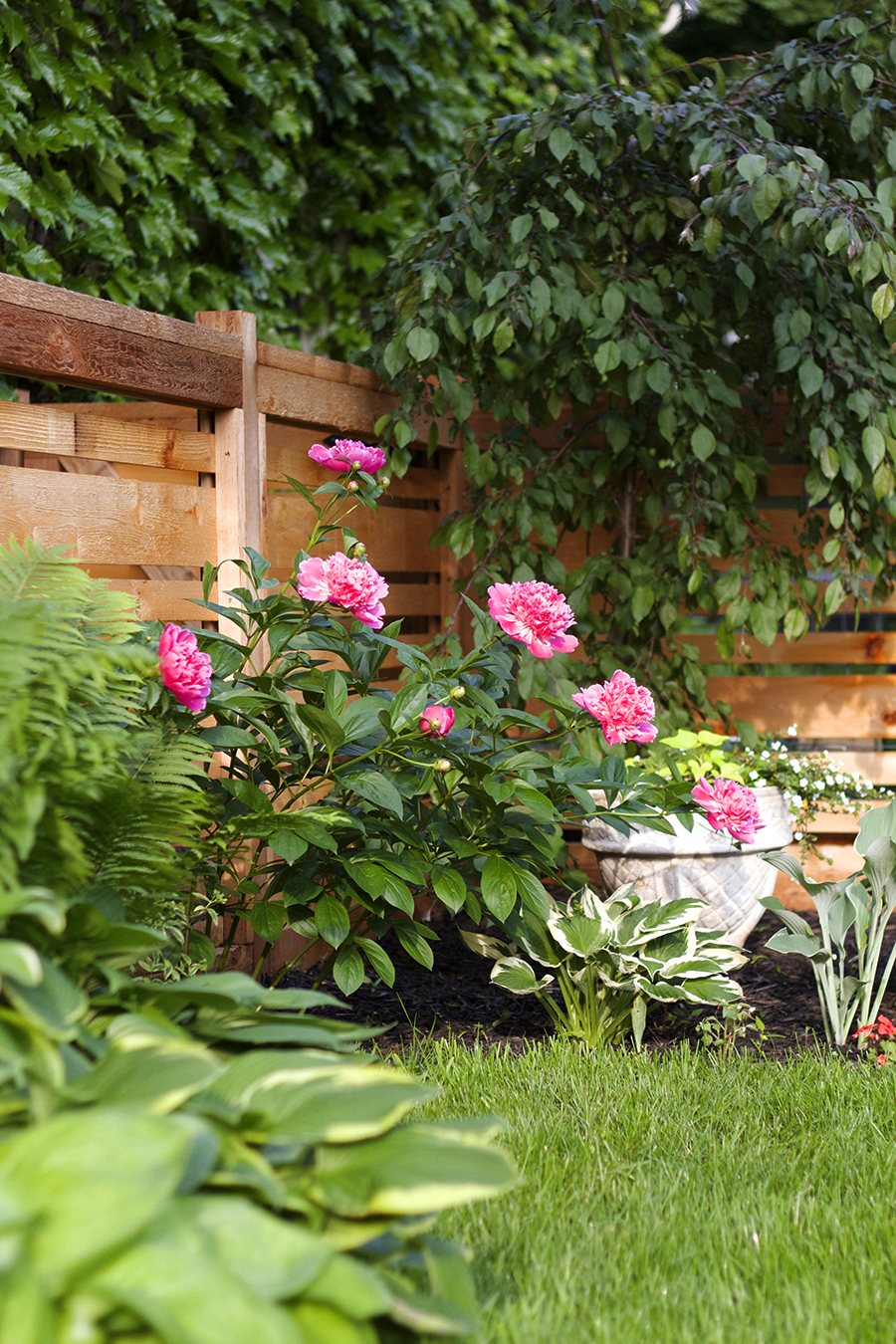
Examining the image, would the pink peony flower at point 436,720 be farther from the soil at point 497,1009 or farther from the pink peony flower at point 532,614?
the soil at point 497,1009

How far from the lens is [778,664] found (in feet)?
12.1

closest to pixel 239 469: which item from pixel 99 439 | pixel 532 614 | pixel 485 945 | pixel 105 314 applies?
A: pixel 99 439

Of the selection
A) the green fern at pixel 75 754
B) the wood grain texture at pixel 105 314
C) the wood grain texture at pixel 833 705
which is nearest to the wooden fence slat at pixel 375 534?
the wood grain texture at pixel 105 314

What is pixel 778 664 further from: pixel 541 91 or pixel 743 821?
pixel 541 91

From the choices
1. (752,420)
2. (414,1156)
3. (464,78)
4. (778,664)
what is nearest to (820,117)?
(752,420)

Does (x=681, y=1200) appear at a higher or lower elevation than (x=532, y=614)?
lower

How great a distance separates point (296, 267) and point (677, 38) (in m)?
6.78

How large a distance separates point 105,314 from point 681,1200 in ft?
5.87

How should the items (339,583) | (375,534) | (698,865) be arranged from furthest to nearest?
1. (375,534)
2. (698,865)
3. (339,583)

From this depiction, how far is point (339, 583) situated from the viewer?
189 cm

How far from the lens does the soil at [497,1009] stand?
7.72 feet

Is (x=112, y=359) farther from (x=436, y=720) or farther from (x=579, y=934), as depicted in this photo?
(x=579, y=934)

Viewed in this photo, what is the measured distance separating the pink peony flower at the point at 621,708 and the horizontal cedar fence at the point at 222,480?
776 mm

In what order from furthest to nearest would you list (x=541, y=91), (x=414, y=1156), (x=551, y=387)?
(x=541, y=91) → (x=551, y=387) → (x=414, y=1156)
